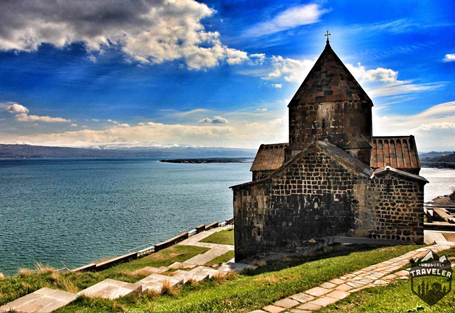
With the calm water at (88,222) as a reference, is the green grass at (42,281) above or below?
above

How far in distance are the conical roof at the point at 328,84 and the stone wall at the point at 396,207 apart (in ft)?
15.8

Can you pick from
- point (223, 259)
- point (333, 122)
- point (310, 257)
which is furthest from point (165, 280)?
point (333, 122)

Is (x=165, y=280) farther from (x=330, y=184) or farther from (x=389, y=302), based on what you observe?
(x=330, y=184)

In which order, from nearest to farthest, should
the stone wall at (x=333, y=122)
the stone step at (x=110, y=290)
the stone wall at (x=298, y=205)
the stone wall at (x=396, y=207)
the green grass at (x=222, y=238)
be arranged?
the stone step at (x=110, y=290) < the stone wall at (x=396, y=207) < the stone wall at (x=298, y=205) < the stone wall at (x=333, y=122) < the green grass at (x=222, y=238)

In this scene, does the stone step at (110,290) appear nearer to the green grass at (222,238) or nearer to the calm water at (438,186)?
the green grass at (222,238)

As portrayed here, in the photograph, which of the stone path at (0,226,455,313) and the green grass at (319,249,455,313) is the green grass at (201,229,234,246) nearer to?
the stone path at (0,226,455,313)

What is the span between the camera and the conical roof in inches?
564

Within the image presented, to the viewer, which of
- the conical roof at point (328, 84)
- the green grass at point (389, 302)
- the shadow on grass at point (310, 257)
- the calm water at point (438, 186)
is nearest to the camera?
Answer: the green grass at point (389, 302)

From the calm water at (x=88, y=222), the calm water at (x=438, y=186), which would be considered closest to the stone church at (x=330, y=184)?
the calm water at (x=88, y=222)

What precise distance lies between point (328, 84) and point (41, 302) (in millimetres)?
13665

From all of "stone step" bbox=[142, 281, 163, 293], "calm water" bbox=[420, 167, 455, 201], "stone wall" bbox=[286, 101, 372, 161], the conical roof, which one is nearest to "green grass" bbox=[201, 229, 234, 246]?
"stone wall" bbox=[286, 101, 372, 161]

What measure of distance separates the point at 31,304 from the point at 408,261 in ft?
27.4

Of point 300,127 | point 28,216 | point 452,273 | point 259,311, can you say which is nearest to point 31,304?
point 259,311

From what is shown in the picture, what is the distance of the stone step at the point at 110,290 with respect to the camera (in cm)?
605
